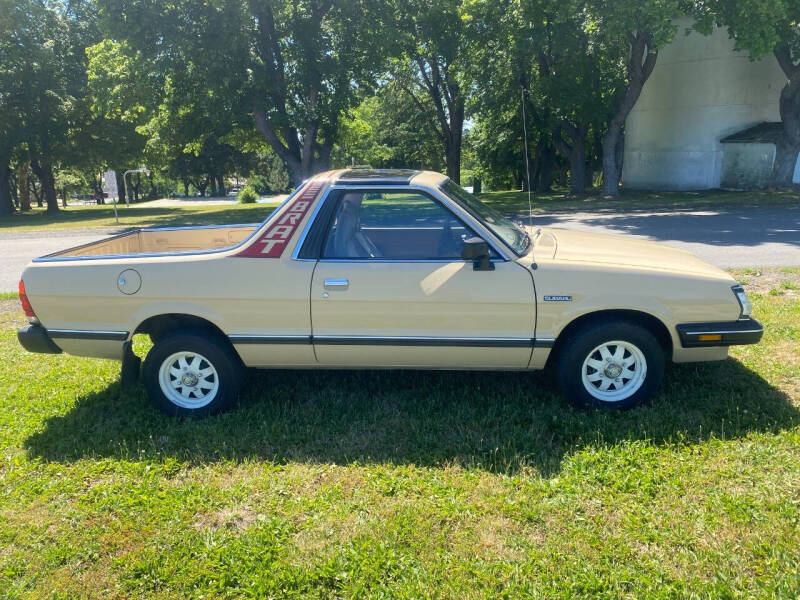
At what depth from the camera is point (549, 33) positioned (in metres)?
23.6

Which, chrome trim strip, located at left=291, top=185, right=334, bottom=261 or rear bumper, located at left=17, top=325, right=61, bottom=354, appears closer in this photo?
chrome trim strip, located at left=291, top=185, right=334, bottom=261

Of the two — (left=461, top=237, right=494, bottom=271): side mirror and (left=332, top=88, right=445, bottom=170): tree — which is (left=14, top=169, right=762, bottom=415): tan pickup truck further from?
(left=332, top=88, right=445, bottom=170): tree

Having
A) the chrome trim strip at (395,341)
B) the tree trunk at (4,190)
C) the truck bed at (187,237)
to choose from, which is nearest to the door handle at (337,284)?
the chrome trim strip at (395,341)

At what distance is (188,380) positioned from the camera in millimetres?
4410

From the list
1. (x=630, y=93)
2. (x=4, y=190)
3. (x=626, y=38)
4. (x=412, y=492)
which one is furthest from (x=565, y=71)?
(x=4, y=190)

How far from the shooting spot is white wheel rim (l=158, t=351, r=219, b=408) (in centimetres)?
439

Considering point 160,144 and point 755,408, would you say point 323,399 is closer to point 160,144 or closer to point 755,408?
point 755,408

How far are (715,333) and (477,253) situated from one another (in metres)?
1.71

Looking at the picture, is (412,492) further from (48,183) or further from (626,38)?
(48,183)

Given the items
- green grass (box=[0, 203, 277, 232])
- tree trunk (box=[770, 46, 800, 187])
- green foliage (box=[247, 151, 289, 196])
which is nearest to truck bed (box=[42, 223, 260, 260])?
green grass (box=[0, 203, 277, 232])

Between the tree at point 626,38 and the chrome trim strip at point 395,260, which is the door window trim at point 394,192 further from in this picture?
the tree at point 626,38

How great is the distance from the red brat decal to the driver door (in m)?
0.25

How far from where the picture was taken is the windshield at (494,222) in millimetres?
4273

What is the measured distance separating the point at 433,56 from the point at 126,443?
26.6 meters
